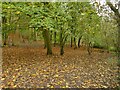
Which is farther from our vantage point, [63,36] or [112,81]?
[63,36]

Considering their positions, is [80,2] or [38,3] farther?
[80,2]

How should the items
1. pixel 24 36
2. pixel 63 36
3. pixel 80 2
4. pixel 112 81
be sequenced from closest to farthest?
pixel 112 81, pixel 80 2, pixel 63 36, pixel 24 36

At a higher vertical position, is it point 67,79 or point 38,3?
point 38,3

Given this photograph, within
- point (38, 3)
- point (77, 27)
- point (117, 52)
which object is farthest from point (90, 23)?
point (117, 52)

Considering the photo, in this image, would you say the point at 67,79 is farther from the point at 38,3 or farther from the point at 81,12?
the point at 81,12

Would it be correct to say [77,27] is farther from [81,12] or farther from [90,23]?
[81,12]

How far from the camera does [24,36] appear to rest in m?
18.2

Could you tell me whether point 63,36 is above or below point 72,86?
above

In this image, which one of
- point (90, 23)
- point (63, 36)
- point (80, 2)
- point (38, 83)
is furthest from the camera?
point (63, 36)

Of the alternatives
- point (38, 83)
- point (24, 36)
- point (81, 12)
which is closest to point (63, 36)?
point (81, 12)

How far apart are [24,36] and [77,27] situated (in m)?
10.0

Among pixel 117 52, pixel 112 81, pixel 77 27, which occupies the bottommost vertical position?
pixel 112 81

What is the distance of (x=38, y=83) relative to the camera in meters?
5.00

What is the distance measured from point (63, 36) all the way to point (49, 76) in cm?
533
